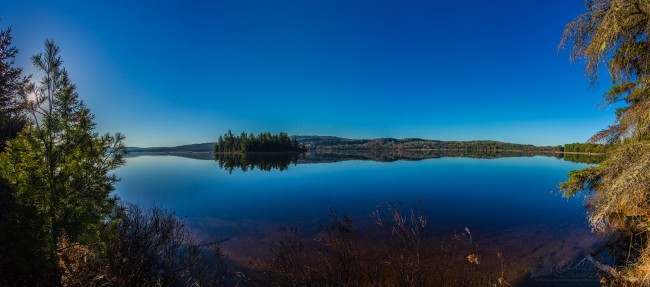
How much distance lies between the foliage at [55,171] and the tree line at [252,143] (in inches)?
5385

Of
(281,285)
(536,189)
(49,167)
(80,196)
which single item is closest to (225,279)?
(281,285)

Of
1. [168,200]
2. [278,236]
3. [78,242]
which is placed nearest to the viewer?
[78,242]

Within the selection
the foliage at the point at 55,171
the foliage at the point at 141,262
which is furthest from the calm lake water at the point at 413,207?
the foliage at the point at 55,171

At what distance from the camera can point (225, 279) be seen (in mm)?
9109

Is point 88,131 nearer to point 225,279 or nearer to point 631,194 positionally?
point 225,279

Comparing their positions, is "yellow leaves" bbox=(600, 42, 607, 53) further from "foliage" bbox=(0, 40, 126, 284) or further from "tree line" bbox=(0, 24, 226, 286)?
"foliage" bbox=(0, 40, 126, 284)

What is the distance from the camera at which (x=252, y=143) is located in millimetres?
143000

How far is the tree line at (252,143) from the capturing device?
14244 cm

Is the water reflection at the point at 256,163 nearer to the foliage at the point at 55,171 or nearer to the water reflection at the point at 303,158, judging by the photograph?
the water reflection at the point at 303,158

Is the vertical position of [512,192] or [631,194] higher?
[631,194]

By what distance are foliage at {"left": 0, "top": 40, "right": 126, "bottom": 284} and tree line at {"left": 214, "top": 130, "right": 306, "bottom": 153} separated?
5385 inches

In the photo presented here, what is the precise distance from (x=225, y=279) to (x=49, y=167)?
5.72 meters

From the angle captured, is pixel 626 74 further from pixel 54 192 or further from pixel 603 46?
pixel 54 192

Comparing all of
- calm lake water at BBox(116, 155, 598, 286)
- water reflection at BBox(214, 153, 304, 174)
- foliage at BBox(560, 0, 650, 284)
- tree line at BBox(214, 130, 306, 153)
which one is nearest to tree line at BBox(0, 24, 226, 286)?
calm lake water at BBox(116, 155, 598, 286)
